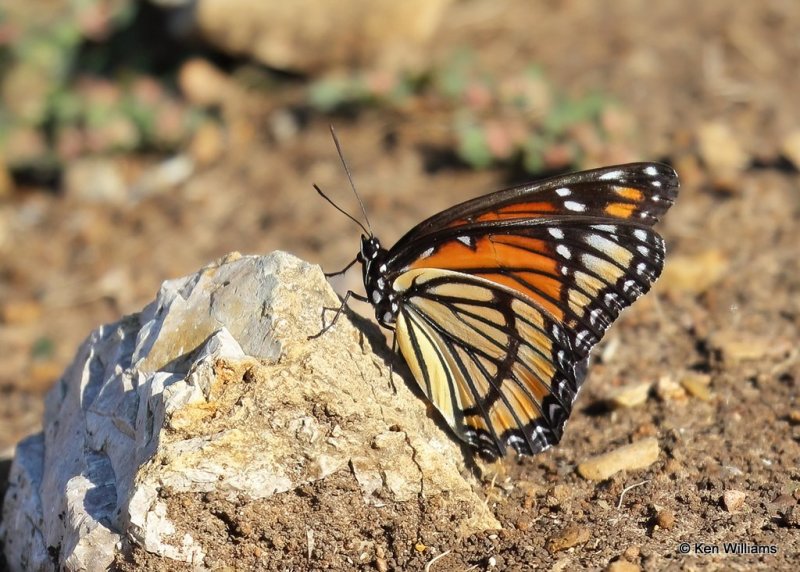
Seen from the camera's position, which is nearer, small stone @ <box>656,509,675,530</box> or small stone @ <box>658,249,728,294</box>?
small stone @ <box>656,509,675,530</box>

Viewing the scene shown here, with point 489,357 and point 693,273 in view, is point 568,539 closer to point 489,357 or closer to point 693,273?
point 489,357

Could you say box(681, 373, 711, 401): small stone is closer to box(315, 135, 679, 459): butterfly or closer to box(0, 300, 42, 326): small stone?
box(315, 135, 679, 459): butterfly

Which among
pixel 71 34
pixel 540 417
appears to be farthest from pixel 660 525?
pixel 71 34

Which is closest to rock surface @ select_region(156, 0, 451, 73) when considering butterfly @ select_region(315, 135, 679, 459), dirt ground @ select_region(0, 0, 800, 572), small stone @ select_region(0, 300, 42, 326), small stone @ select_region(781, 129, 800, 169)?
dirt ground @ select_region(0, 0, 800, 572)

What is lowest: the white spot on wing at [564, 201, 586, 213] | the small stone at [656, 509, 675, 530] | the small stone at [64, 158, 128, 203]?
the small stone at [656, 509, 675, 530]

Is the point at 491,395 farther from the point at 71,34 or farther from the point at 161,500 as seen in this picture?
the point at 71,34

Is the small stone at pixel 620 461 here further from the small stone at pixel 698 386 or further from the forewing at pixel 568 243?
the small stone at pixel 698 386

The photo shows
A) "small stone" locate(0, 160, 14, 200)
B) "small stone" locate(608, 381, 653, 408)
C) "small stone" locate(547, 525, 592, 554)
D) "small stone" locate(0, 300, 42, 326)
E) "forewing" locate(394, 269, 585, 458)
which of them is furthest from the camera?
"small stone" locate(0, 160, 14, 200)

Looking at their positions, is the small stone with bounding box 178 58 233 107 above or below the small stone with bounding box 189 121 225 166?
above

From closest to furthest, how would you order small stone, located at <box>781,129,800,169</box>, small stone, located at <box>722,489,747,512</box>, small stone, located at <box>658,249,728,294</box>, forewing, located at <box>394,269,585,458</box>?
1. small stone, located at <box>722,489,747,512</box>
2. forewing, located at <box>394,269,585,458</box>
3. small stone, located at <box>658,249,728,294</box>
4. small stone, located at <box>781,129,800,169</box>
